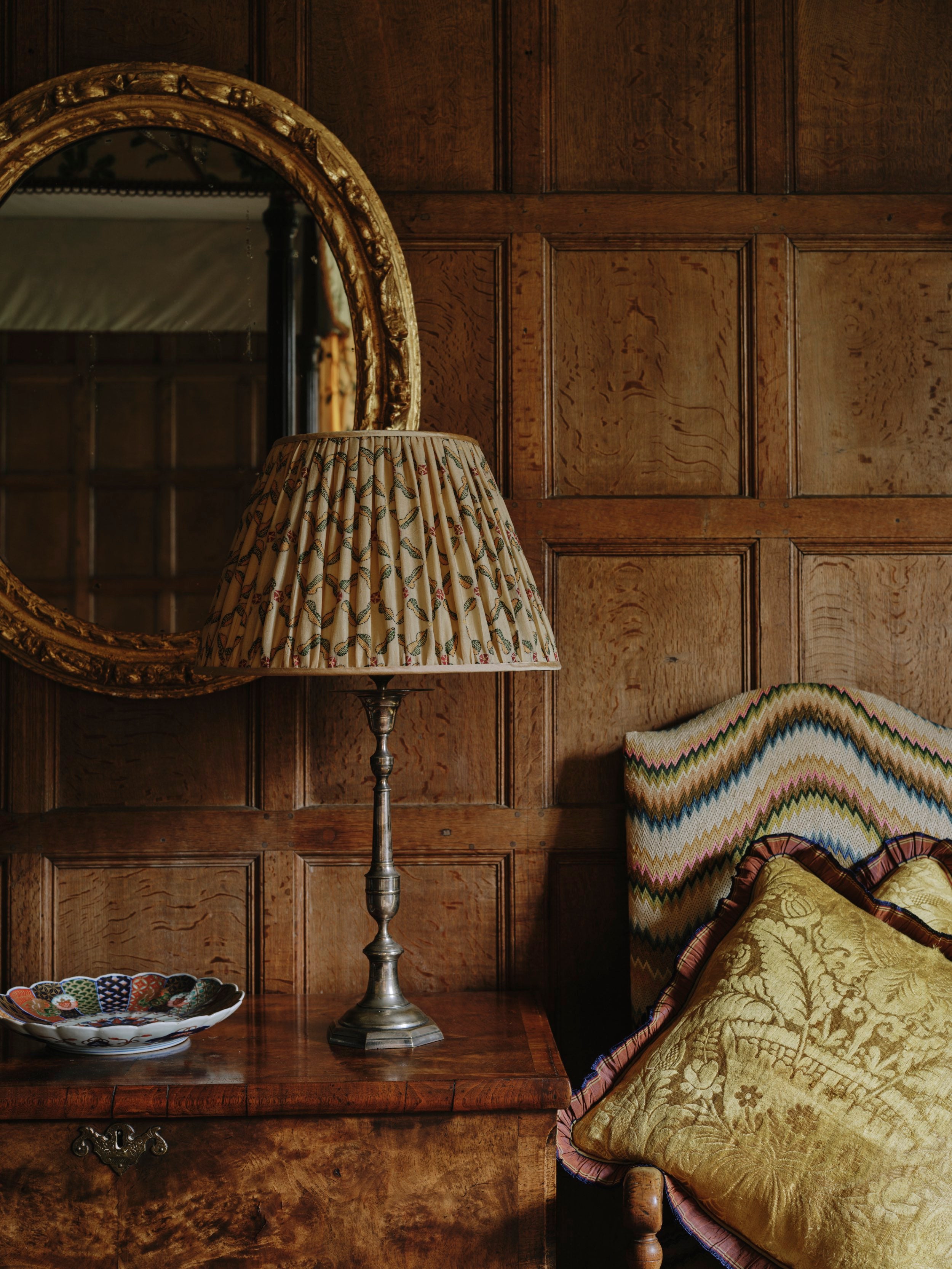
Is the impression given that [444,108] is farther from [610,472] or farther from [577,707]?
[577,707]

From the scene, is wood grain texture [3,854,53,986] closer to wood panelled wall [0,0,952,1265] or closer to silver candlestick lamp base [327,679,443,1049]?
wood panelled wall [0,0,952,1265]

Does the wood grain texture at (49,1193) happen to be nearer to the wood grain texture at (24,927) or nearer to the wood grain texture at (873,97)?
the wood grain texture at (24,927)

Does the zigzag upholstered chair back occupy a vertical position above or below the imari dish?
above

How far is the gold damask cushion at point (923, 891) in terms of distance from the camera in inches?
65.5

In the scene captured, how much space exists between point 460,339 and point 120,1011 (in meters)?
1.30

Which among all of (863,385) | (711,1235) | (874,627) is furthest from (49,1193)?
(863,385)

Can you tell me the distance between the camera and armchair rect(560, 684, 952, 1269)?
6.04 ft

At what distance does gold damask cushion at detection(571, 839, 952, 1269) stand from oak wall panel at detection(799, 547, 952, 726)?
50cm

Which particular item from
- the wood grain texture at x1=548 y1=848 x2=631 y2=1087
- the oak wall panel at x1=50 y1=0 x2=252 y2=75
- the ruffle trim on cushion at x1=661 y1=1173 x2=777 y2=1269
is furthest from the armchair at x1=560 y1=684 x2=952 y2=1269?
the oak wall panel at x1=50 y1=0 x2=252 y2=75

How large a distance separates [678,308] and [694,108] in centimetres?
37

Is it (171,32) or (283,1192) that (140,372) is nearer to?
(171,32)

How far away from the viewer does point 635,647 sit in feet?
6.56

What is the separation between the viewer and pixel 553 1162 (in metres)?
1.49

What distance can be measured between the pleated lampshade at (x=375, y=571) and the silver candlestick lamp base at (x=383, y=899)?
0.23 m
